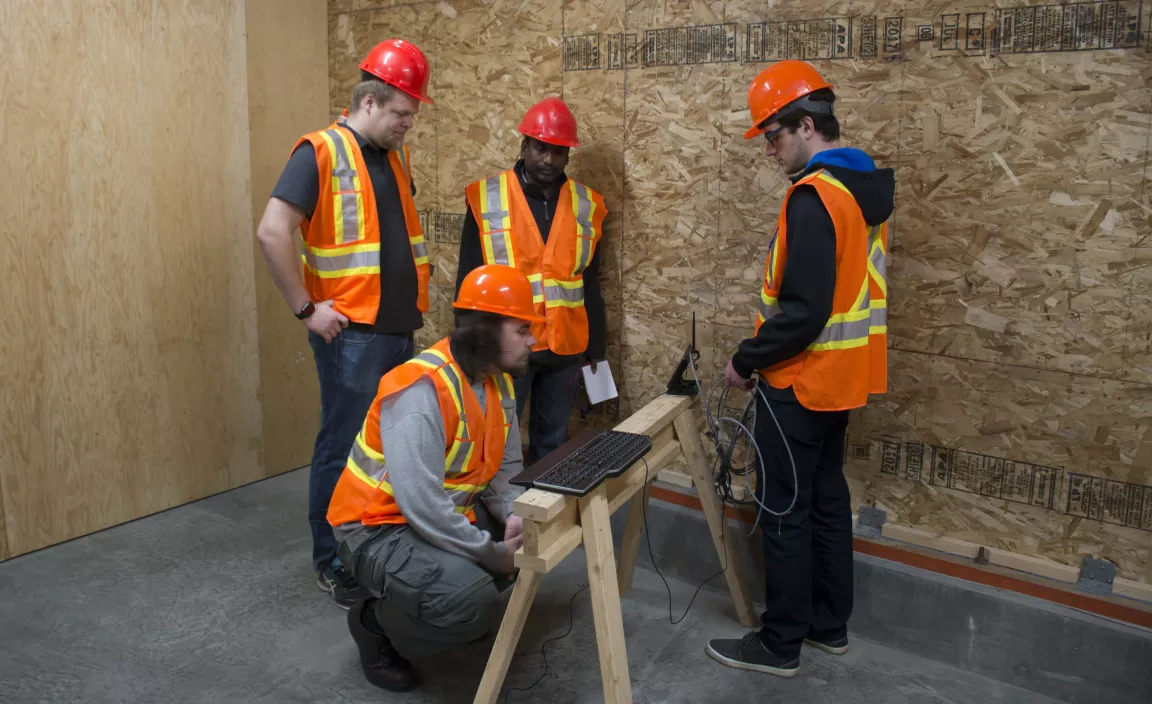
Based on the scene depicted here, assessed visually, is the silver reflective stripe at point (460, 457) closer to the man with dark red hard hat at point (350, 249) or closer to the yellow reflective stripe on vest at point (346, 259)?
the man with dark red hard hat at point (350, 249)

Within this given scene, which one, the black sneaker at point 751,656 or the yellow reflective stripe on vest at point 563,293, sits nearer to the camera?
the black sneaker at point 751,656

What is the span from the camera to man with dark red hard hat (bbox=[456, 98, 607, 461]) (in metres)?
3.62

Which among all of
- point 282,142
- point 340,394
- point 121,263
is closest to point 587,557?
point 340,394

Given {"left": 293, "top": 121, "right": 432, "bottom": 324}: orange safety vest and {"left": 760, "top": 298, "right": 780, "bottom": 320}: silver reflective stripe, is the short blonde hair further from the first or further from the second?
{"left": 760, "top": 298, "right": 780, "bottom": 320}: silver reflective stripe

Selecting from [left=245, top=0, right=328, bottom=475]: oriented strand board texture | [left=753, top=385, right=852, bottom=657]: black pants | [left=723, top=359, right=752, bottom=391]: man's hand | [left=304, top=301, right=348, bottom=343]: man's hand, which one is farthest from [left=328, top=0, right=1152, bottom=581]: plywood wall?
[left=245, top=0, right=328, bottom=475]: oriented strand board texture

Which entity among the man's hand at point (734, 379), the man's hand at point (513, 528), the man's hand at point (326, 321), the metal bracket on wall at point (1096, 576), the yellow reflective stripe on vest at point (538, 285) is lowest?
the metal bracket on wall at point (1096, 576)

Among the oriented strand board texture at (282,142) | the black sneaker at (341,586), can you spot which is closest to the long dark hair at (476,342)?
the black sneaker at (341,586)

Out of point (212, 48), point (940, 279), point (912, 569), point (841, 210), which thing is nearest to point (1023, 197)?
point (940, 279)

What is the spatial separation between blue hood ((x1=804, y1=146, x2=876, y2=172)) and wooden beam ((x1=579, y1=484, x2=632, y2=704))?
1.25 metres

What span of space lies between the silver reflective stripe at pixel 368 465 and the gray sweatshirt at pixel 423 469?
0.33 feet

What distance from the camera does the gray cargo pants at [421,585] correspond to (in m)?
2.54

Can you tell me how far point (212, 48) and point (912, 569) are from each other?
369cm

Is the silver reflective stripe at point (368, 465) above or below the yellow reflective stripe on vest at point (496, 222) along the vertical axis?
below

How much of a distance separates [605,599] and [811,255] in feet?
3.85
